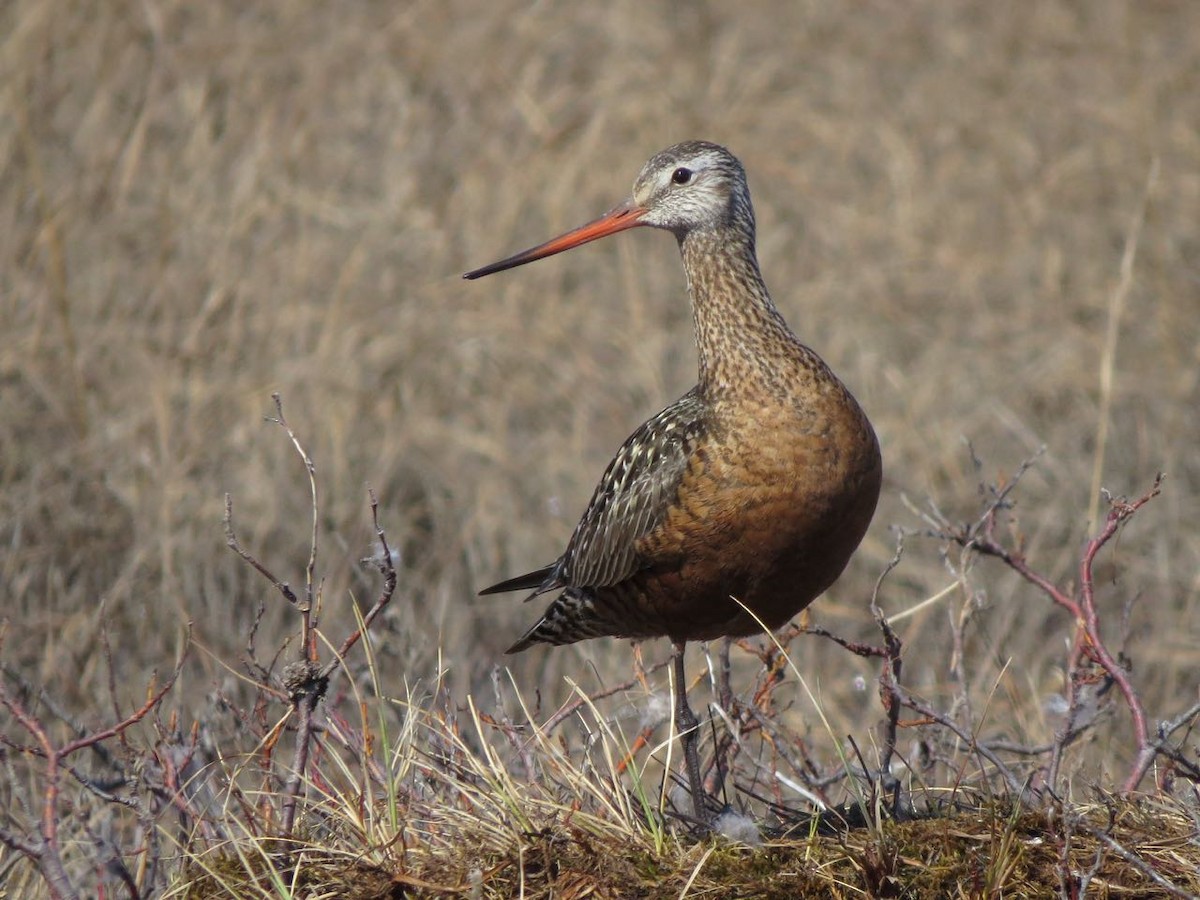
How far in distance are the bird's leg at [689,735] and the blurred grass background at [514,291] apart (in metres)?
0.70

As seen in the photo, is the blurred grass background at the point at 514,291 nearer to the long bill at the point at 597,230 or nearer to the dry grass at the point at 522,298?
the dry grass at the point at 522,298

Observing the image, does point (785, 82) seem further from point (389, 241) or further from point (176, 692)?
point (176, 692)

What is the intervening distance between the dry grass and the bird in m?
0.81

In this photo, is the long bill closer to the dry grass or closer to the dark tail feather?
the dark tail feather

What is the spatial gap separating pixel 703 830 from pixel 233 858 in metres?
0.96

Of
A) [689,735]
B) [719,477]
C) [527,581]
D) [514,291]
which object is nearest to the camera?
[719,477]

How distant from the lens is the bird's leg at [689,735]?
137 inches

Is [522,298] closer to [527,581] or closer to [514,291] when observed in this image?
[514,291]

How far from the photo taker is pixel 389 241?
8.10 m

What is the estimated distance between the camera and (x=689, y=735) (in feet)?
12.9

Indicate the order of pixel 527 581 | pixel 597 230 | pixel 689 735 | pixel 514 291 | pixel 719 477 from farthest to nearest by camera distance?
pixel 514 291, pixel 527 581, pixel 597 230, pixel 689 735, pixel 719 477

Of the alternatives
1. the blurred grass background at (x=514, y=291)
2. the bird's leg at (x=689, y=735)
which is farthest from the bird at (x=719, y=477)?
the blurred grass background at (x=514, y=291)

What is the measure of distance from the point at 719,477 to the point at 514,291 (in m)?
4.38

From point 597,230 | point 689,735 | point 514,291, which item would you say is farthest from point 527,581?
point 514,291
